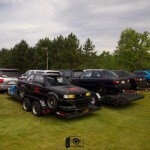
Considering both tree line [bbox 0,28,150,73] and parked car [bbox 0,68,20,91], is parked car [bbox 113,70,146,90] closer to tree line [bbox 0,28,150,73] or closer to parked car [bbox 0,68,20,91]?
parked car [bbox 0,68,20,91]

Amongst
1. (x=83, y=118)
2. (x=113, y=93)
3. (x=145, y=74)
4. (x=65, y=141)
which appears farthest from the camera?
(x=145, y=74)

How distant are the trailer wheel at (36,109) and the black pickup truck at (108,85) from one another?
3.74 meters

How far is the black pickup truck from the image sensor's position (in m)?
11.0

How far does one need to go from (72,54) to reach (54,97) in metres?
45.3

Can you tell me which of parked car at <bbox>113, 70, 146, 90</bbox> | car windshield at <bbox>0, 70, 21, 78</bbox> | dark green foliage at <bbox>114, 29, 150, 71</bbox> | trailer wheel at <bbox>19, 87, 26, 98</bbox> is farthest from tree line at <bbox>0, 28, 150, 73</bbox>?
trailer wheel at <bbox>19, 87, 26, 98</bbox>

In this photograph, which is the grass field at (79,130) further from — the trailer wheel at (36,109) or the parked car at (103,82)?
the parked car at (103,82)

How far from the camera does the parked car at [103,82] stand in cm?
1156

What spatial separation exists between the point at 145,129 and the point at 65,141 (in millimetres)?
3134

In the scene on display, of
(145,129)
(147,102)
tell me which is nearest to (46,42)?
(147,102)

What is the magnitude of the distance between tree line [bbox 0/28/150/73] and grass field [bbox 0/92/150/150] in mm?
37276

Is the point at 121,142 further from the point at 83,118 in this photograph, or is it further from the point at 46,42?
the point at 46,42

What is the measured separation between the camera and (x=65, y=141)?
246 inches

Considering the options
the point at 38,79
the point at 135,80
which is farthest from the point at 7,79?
the point at 135,80

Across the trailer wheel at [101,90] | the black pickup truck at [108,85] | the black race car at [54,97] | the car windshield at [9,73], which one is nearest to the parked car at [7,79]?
the car windshield at [9,73]
